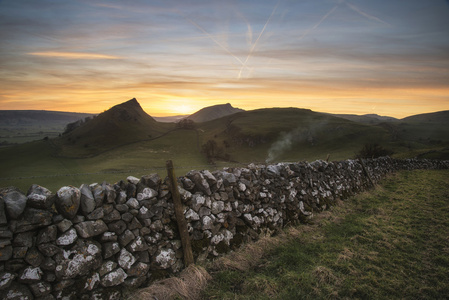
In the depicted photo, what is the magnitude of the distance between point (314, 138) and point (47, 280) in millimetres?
90289

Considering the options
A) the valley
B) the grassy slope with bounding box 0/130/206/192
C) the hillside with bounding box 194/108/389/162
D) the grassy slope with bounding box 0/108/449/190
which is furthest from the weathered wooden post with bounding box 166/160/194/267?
the hillside with bounding box 194/108/389/162

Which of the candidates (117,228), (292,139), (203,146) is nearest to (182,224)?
(117,228)

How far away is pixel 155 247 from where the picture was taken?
5.58 meters

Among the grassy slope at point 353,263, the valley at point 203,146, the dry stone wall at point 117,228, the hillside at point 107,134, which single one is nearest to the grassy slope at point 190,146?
the valley at point 203,146

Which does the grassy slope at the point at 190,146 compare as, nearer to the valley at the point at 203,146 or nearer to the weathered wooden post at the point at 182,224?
the valley at the point at 203,146

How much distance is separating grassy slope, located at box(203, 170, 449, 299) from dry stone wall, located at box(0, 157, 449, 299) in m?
1.15

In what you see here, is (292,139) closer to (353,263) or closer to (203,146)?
(203,146)

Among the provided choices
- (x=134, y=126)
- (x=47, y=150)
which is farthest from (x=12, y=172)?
(x=134, y=126)

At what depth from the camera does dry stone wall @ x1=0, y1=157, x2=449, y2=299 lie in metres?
4.10

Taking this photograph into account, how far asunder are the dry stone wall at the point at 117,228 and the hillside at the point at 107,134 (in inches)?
3909

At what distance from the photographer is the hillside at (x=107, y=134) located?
4016 inches

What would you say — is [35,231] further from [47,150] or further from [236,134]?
[47,150]

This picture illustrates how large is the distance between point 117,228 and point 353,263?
19.5ft

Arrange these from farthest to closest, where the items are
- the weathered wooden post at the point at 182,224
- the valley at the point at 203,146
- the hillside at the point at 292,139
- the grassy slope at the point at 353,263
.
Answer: the hillside at the point at 292,139
the valley at the point at 203,146
the weathered wooden post at the point at 182,224
the grassy slope at the point at 353,263
